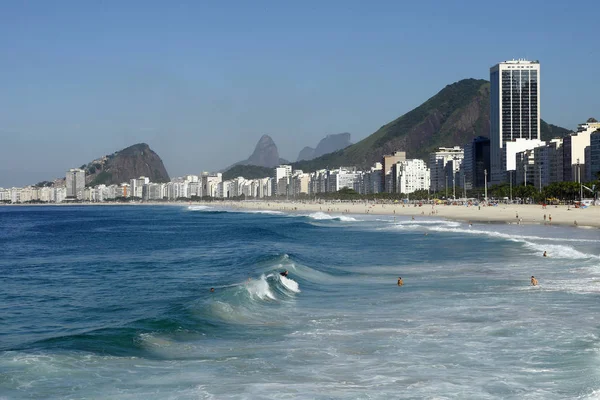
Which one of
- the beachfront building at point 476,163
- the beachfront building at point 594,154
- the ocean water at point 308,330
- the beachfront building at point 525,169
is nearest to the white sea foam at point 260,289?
the ocean water at point 308,330

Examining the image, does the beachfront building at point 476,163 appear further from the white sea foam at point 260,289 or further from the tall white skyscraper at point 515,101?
the white sea foam at point 260,289

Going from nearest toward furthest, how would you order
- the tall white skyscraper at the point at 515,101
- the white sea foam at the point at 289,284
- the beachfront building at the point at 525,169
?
1. the white sea foam at the point at 289,284
2. the beachfront building at the point at 525,169
3. the tall white skyscraper at the point at 515,101

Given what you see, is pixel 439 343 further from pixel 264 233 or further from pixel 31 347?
pixel 264 233

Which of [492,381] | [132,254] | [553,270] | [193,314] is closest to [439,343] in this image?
[492,381]

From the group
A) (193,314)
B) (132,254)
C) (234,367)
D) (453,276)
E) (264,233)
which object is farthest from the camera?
(264,233)

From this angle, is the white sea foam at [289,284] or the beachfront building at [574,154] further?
the beachfront building at [574,154]

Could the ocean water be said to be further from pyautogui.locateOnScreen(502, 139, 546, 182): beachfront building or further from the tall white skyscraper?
the tall white skyscraper
